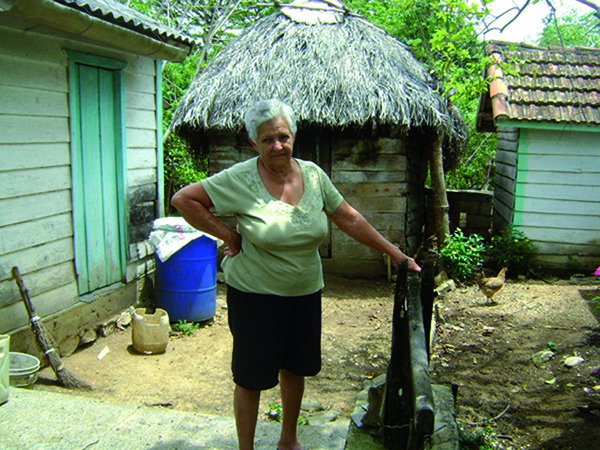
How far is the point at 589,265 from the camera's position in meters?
7.65

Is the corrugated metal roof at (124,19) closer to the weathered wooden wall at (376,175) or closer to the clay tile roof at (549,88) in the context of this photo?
the weathered wooden wall at (376,175)

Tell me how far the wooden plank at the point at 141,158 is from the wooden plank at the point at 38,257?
1203 millimetres

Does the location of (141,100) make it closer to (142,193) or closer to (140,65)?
(140,65)

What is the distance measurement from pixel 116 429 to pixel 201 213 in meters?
1.45

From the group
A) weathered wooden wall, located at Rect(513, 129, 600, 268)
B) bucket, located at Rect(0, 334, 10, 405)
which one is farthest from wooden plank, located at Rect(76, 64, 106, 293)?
weathered wooden wall, located at Rect(513, 129, 600, 268)

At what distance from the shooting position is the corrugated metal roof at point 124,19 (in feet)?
13.3

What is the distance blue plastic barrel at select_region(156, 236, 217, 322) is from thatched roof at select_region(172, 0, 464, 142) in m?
2.21

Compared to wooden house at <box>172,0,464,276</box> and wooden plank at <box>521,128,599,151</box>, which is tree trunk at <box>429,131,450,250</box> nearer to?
wooden house at <box>172,0,464,276</box>

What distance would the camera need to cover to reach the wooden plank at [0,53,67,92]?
3961 millimetres

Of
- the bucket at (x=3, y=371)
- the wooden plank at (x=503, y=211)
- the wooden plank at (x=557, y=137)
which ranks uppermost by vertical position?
the wooden plank at (x=557, y=137)

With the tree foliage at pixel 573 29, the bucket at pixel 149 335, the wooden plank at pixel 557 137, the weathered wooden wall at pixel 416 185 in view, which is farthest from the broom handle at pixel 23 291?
the wooden plank at pixel 557 137

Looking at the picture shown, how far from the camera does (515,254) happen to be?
25.3 ft

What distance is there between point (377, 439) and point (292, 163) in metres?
1.34

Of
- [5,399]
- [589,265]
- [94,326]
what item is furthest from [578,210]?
[5,399]
